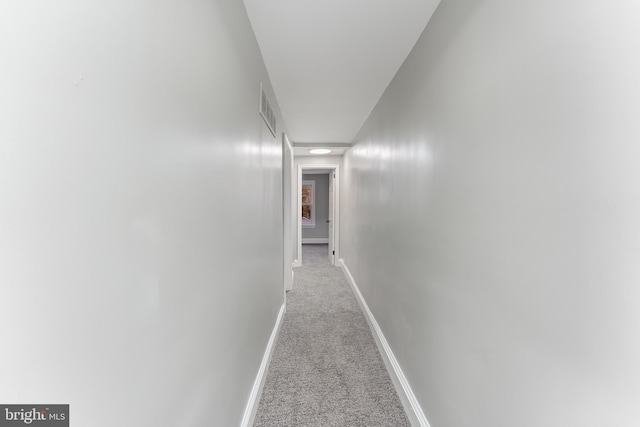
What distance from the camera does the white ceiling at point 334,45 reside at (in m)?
1.59

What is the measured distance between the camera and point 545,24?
32.8 inches

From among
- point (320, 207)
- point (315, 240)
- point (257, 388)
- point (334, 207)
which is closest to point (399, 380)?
point (257, 388)

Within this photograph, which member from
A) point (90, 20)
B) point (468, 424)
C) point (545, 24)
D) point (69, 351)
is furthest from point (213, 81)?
point (468, 424)

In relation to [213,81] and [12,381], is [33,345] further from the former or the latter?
[213,81]

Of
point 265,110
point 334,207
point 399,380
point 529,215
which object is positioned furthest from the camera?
point 334,207

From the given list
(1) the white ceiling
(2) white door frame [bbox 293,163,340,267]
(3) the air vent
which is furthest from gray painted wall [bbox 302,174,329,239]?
(3) the air vent

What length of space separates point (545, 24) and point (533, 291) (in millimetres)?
752

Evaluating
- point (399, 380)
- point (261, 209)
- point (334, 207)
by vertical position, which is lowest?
point (399, 380)

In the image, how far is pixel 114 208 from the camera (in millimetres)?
573

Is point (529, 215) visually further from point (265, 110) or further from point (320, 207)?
point (320, 207)

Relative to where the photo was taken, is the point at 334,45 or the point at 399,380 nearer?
the point at 334,45

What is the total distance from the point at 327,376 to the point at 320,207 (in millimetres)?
7132

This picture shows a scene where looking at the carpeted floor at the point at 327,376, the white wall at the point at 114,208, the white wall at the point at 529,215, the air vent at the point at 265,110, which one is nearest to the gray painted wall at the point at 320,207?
the carpeted floor at the point at 327,376

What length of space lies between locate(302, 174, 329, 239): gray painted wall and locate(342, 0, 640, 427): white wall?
290 inches
